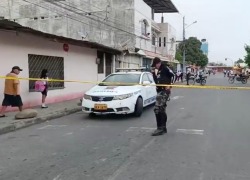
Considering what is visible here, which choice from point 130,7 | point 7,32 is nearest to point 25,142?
point 7,32

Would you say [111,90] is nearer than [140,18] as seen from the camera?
Yes

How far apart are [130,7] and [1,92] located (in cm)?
1830

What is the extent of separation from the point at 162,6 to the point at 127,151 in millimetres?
33815

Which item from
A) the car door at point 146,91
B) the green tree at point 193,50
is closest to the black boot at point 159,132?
the car door at point 146,91

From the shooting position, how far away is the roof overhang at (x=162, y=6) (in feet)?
110

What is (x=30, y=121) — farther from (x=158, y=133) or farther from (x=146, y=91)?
(x=146, y=91)

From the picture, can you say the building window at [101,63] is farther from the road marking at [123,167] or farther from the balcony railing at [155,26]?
the balcony railing at [155,26]

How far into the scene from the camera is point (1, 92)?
30.1 feet

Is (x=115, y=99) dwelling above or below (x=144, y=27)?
below

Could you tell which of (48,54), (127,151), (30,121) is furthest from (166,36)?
(127,151)

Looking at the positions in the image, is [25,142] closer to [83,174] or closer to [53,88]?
[83,174]

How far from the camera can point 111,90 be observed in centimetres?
859

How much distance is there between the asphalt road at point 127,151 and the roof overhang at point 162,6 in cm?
2797

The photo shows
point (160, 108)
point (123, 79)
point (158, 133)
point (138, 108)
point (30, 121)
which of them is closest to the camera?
point (158, 133)
